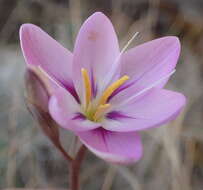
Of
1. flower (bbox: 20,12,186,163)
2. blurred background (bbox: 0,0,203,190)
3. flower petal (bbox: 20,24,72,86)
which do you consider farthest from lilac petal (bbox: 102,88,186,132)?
blurred background (bbox: 0,0,203,190)

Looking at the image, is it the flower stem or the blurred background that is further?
the blurred background

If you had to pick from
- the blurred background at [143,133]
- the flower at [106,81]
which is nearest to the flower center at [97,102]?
the flower at [106,81]

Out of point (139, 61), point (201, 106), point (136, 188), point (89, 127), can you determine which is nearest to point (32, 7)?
point (201, 106)

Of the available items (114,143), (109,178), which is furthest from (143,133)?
(114,143)

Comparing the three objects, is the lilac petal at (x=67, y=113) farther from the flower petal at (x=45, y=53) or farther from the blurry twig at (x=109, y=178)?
the blurry twig at (x=109, y=178)

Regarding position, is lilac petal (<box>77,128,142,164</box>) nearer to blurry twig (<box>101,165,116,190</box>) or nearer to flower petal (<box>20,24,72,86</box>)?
flower petal (<box>20,24,72,86</box>)

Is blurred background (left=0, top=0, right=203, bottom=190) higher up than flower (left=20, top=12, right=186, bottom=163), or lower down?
lower down

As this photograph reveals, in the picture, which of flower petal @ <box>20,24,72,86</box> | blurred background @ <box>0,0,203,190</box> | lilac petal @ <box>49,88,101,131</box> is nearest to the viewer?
lilac petal @ <box>49,88,101,131</box>

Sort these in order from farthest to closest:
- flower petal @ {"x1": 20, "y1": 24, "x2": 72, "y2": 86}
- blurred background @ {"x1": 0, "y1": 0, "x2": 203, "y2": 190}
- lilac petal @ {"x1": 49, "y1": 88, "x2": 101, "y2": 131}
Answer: blurred background @ {"x1": 0, "y1": 0, "x2": 203, "y2": 190} < flower petal @ {"x1": 20, "y1": 24, "x2": 72, "y2": 86} < lilac petal @ {"x1": 49, "y1": 88, "x2": 101, "y2": 131}

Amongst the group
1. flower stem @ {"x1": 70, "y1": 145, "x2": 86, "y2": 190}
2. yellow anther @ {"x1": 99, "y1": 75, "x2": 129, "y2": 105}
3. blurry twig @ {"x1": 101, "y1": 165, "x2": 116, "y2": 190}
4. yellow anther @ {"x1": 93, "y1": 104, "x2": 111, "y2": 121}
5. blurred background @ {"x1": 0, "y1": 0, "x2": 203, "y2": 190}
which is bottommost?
blurry twig @ {"x1": 101, "y1": 165, "x2": 116, "y2": 190}
